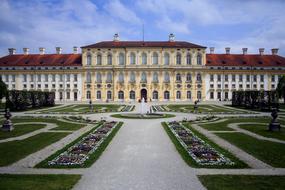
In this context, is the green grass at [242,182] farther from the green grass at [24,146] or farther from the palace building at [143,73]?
the palace building at [143,73]

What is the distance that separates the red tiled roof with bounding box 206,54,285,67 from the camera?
76.4 meters

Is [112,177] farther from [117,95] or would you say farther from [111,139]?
[117,95]

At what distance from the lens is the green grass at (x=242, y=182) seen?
8.34 meters

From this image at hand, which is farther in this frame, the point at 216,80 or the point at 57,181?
the point at 216,80

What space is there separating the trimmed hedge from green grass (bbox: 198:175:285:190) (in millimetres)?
39198

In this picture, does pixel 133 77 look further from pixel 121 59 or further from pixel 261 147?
pixel 261 147

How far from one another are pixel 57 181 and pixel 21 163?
304 centimetres

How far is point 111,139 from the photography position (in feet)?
54.2

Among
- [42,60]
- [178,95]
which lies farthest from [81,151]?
[42,60]

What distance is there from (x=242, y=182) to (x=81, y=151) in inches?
309

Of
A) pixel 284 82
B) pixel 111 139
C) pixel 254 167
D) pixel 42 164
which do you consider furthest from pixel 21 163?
pixel 284 82

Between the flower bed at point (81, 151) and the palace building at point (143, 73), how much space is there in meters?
56.6

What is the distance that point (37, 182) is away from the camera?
875cm

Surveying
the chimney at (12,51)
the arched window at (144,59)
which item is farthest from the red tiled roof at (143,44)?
the chimney at (12,51)
